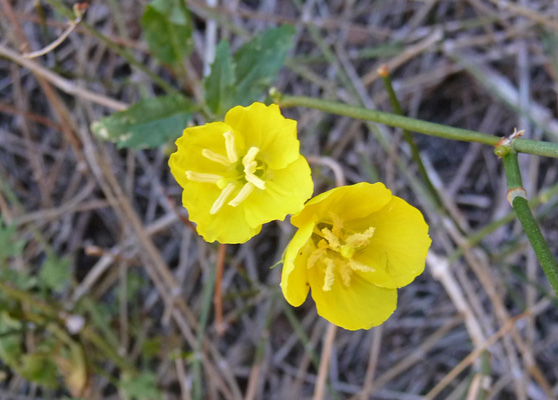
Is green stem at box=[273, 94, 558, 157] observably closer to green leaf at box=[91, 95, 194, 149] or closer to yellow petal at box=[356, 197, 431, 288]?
yellow petal at box=[356, 197, 431, 288]

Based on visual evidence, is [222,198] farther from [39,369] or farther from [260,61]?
[39,369]

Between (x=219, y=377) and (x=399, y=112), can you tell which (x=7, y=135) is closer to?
(x=219, y=377)

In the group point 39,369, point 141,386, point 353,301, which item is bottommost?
point 141,386

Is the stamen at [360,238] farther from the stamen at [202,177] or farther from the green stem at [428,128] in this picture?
the stamen at [202,177]

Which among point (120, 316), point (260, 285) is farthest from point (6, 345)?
point (260, 285)

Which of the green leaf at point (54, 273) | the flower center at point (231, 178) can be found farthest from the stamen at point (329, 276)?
the green leaf at point (54, 273)

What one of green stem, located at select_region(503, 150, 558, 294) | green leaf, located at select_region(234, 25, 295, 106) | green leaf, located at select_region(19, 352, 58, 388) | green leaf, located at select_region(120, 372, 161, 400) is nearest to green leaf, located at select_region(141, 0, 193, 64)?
green leaf, located at select_region(234, 25, 295, 106)

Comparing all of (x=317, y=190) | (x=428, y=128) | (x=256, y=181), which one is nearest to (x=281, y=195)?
(x=256, y=181)
